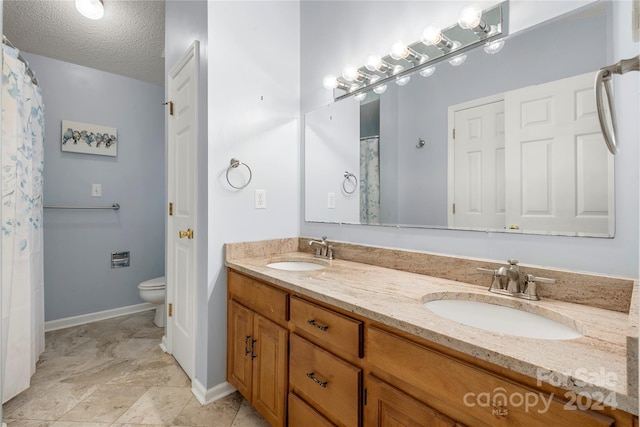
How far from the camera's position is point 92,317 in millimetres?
2824

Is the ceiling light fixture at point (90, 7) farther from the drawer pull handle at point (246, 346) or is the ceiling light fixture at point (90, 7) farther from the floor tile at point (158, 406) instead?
the floor tile at point (158, 406)

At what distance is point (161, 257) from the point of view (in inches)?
129

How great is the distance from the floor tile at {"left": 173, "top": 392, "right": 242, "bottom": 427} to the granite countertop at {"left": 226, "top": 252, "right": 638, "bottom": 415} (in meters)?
0.80

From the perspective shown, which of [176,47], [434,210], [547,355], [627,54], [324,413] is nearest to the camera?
[547,355]

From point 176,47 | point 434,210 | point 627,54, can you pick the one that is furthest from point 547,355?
point 176,47

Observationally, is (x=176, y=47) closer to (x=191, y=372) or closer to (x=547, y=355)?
(x=191, y=372)

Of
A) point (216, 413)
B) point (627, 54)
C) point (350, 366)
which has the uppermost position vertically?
point (627, 54)

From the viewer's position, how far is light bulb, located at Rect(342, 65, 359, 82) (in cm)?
165

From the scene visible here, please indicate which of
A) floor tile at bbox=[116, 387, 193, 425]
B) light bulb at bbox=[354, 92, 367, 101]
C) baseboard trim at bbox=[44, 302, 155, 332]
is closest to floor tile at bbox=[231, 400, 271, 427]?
floor tile at bbox=[116, 387, 193, 425]

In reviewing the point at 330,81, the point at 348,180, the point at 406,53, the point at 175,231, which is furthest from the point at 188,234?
the point at 406,53

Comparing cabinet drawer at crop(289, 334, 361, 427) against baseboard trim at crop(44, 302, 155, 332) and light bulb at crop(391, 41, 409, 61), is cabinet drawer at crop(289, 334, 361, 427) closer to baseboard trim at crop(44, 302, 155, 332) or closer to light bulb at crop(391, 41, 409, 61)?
light bulb at crop(391, 41, 409, 61)

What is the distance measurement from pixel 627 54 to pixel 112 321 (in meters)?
3.88

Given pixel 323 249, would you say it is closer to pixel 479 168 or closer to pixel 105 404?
pixel 479 168

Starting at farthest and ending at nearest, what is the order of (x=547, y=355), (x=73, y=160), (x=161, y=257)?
(x=161, y=257)
(x=73, y=160)
(x=547, y=355)
